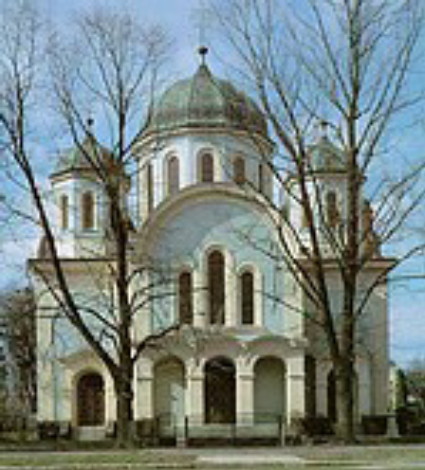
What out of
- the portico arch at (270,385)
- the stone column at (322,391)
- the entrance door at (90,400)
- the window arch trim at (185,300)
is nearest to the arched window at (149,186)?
the window arch trim at (185,300)

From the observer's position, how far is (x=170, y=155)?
139 ft

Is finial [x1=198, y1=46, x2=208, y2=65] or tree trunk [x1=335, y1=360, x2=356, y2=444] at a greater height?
finial [x1=198, y1=46, x2=208, y2=65]

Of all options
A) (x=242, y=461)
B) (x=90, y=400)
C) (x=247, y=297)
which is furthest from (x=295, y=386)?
(x=242, y=461)

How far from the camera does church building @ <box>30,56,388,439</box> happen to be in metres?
37.2

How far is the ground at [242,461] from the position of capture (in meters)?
18.0

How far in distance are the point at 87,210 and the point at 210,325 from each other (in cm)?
884

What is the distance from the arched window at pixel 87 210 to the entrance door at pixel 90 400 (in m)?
6.92

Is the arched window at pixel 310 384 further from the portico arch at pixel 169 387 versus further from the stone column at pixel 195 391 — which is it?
A: the portico arch at pixel 169 387

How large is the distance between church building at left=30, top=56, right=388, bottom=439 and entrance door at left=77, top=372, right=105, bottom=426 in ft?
0.13

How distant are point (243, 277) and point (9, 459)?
19.3 m

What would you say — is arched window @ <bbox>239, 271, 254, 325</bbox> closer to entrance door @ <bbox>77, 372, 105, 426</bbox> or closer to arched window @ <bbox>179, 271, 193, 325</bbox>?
arched window @ <bbox>179, 271, 193, 325</bbox>

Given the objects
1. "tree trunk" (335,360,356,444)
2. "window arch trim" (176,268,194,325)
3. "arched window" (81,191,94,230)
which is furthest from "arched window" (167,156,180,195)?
"tree trunk" (335,360,356,444)

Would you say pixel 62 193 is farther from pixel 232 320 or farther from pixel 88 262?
pixel 232 320

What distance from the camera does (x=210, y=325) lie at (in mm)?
37688
